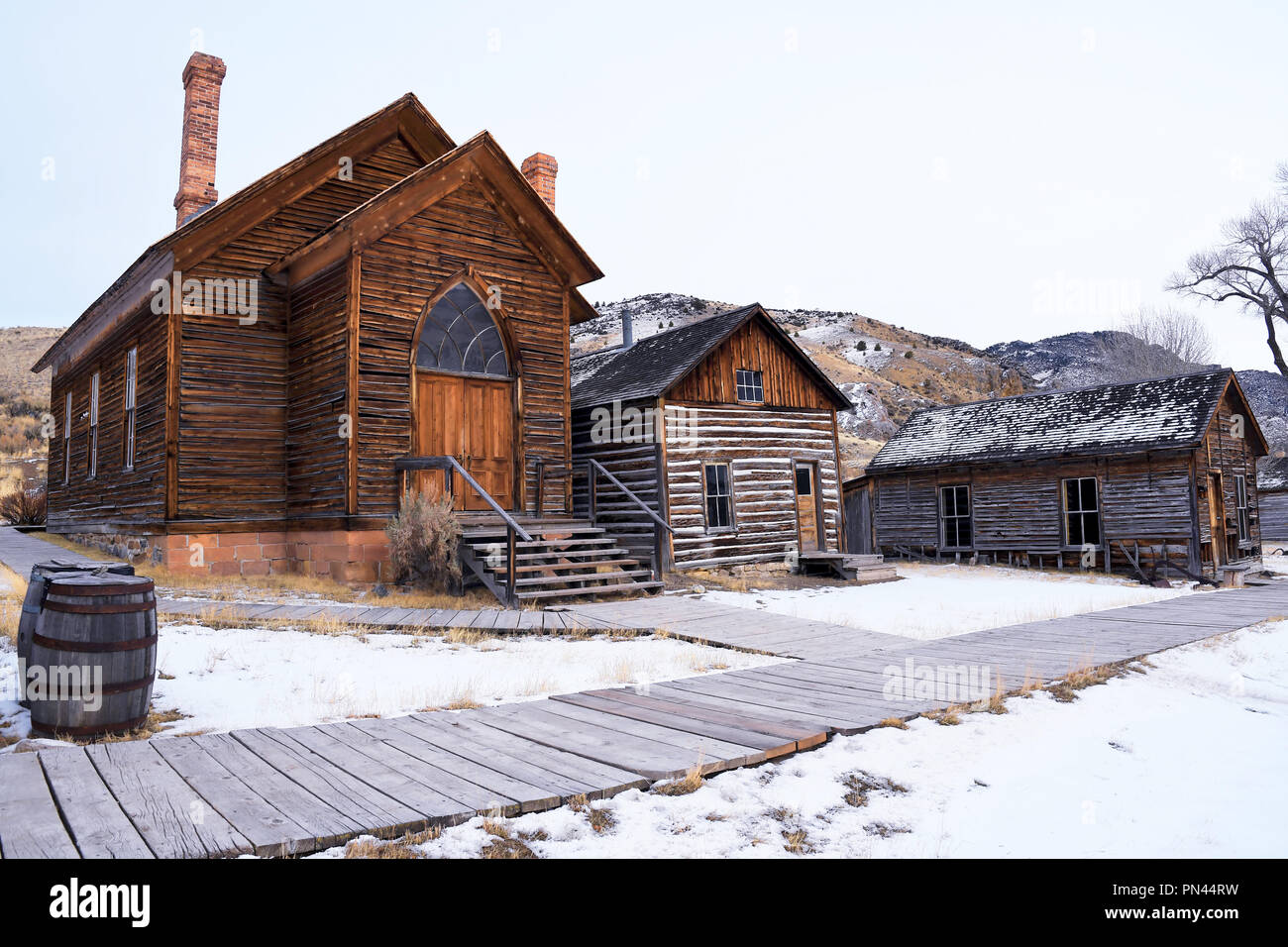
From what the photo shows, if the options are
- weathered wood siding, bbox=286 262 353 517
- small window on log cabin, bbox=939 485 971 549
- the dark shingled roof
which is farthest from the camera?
the dark shingled roof

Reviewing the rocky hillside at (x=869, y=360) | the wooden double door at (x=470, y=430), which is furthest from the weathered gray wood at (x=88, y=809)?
the rocky hillside at (x=869, y=360)

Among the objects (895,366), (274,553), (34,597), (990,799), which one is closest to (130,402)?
(274,553)

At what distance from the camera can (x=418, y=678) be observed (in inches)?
259

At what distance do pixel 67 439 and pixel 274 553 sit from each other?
9.62 metres

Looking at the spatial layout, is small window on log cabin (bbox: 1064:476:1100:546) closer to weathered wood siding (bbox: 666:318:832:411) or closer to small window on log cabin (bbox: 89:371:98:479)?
weathered wood siding (bbox: 666:318:832:411)

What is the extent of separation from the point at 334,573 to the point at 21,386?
56.5 meters

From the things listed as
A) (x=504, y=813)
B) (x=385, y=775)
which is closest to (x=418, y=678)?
(x=385, y=775)

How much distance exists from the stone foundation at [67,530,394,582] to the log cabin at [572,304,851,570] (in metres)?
5.59

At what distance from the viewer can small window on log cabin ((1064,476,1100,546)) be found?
894 inches

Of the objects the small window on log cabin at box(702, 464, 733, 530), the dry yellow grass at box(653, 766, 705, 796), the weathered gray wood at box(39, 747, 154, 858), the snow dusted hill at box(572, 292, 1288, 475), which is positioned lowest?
the dry yellow grass at box(653, 766, 705, 796)

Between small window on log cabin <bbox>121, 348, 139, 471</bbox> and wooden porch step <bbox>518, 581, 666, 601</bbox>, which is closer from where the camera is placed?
wooden porch step <bbox>518, 581, 666, 601</bbox>

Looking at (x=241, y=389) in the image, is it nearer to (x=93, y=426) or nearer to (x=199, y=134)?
(x=199, y=134)

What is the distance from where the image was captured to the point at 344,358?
12.5 metres

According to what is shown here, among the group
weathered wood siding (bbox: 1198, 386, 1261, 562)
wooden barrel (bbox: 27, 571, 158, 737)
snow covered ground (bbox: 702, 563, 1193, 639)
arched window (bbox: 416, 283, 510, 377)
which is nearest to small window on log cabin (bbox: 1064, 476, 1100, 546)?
weathered wood siding (bbox: 1198, 386, 1261, 562)
